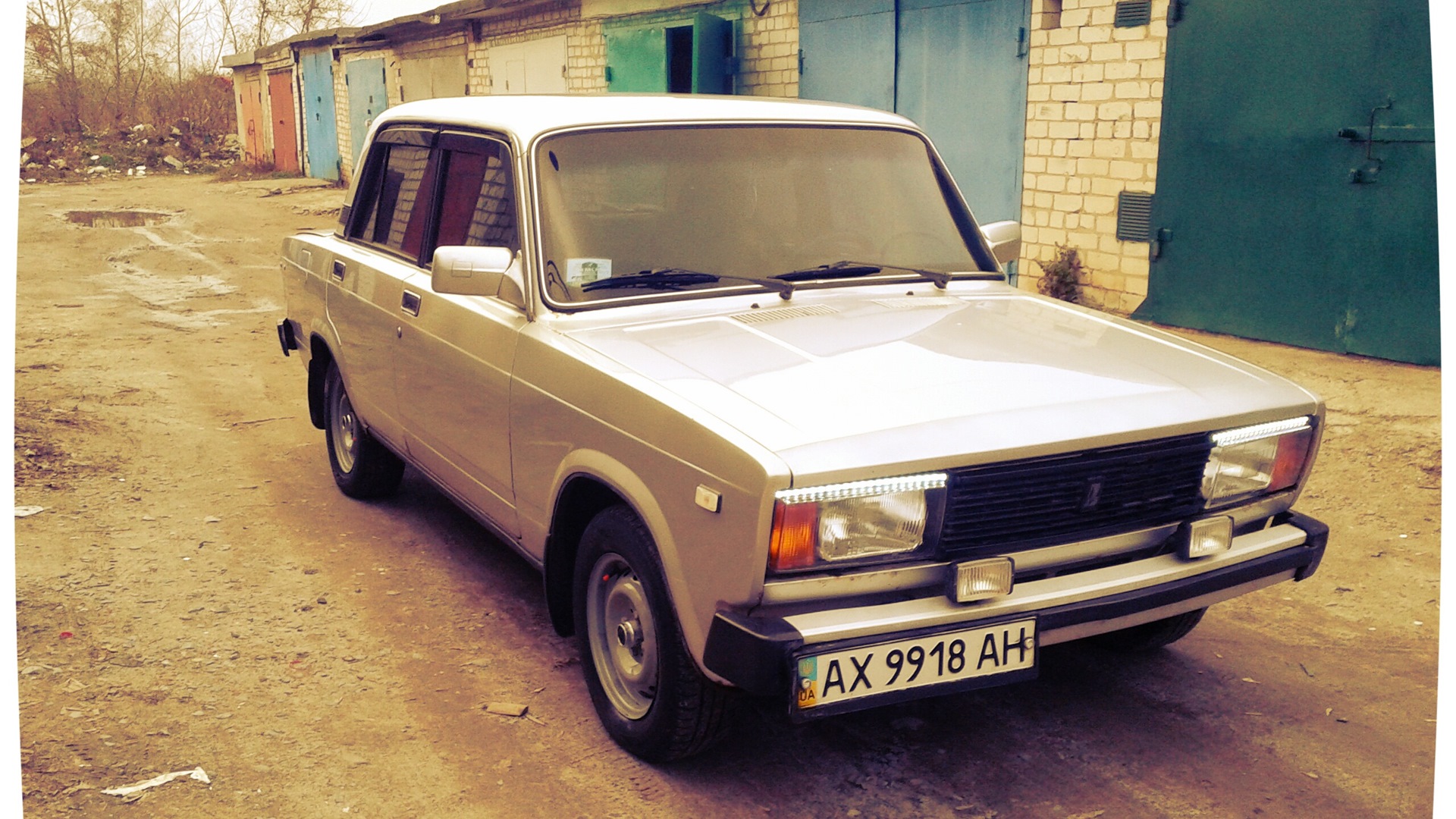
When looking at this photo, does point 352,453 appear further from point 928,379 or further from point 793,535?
point 793,535

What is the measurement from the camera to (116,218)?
66.2ft

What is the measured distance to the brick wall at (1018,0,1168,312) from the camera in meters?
8.79

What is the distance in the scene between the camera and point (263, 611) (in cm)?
418

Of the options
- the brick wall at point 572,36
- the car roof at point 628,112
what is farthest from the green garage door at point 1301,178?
the brick wall at point 572,36

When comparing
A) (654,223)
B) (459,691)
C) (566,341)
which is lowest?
(459,691)

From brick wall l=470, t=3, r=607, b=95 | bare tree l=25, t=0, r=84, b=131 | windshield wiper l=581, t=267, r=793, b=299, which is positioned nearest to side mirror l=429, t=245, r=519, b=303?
windshield wiper l=581, t=267, r=793, b=299

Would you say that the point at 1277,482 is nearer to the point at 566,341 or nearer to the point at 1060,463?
the point at 1060,463

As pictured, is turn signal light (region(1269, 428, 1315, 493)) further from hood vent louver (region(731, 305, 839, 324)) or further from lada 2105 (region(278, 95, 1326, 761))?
hood vent louver (region(731, 305, 839, 324))

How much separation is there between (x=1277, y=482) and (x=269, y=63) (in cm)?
3463

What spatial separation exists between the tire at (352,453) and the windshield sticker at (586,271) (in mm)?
1919

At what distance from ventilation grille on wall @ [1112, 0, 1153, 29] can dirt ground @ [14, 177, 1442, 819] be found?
3743 mm

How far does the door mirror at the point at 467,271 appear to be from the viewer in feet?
11.6

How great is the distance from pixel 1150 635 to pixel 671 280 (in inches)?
74.3

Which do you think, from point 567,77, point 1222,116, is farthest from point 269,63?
point 1222,116
